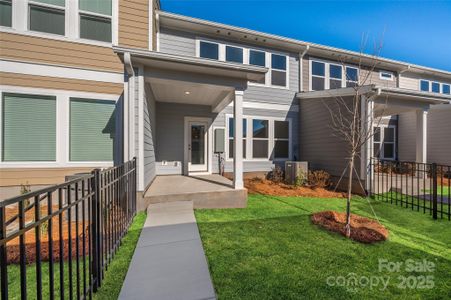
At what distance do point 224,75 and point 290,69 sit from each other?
18.7ft

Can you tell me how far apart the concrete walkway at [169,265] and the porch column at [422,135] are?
9.41 m

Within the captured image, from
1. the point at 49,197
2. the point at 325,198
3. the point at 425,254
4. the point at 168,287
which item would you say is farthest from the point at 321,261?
the point at 325,198

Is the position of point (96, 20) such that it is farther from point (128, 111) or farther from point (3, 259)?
point (3, 259)

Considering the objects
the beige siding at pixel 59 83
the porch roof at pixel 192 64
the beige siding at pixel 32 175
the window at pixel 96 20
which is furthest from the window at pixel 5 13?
the beige siding at pixel 32 175

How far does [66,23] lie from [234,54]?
5765 mm

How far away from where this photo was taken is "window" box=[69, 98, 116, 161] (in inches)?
229

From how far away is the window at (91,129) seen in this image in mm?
5816

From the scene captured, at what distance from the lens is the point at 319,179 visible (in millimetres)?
8172

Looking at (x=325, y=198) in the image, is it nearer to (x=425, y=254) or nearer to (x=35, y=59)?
(x=425, y=254)

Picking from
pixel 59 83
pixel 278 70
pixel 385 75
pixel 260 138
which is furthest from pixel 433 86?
pixel 59 83

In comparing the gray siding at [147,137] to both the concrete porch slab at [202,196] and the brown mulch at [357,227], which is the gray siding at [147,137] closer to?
the concrete porch slab at [202,196]

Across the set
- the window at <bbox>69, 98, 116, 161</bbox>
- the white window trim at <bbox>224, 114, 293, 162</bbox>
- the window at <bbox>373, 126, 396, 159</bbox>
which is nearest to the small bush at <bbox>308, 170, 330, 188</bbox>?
the white window trim at <bbox>224, 114, 293, 162</bbox>

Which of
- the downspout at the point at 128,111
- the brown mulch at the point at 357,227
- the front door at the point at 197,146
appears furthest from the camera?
the front door at the point at 197,146

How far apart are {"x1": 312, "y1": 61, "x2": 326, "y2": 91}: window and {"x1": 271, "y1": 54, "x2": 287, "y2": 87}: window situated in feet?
5.35
